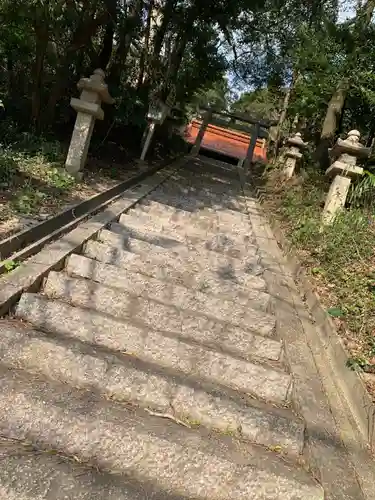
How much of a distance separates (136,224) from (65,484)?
373cm

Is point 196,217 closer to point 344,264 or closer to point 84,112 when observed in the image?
point 84,112

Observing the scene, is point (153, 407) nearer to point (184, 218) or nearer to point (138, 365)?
point (138, 365)

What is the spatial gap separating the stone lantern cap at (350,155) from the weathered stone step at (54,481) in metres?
4.94

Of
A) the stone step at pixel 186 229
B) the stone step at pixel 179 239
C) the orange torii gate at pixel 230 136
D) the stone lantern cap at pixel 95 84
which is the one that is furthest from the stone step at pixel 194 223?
the orange torii gate at pixel 230 136

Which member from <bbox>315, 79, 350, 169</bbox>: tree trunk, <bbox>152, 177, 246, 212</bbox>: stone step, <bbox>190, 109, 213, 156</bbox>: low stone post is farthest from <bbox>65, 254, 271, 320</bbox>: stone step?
<bbox>190, 109, 213, 156</bbox>: low stone post

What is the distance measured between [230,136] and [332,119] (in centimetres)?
1241

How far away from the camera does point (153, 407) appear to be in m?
2.57

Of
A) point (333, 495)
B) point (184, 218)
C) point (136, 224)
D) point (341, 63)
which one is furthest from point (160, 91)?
point (333, 495)

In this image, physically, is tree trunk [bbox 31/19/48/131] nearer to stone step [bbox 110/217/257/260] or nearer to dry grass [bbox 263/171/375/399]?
stone step [bbox 110/217/257/260]

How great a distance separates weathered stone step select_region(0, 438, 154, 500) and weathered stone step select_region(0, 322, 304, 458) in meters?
0.50

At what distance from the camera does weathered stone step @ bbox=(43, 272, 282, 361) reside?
3.26m

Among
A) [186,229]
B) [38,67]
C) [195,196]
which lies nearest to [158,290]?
[186,229]

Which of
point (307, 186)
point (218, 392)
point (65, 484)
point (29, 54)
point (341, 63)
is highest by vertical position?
point (341, 63)

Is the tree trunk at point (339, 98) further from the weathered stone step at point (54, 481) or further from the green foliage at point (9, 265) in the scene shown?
the weathered stone step at point (54, 481)
